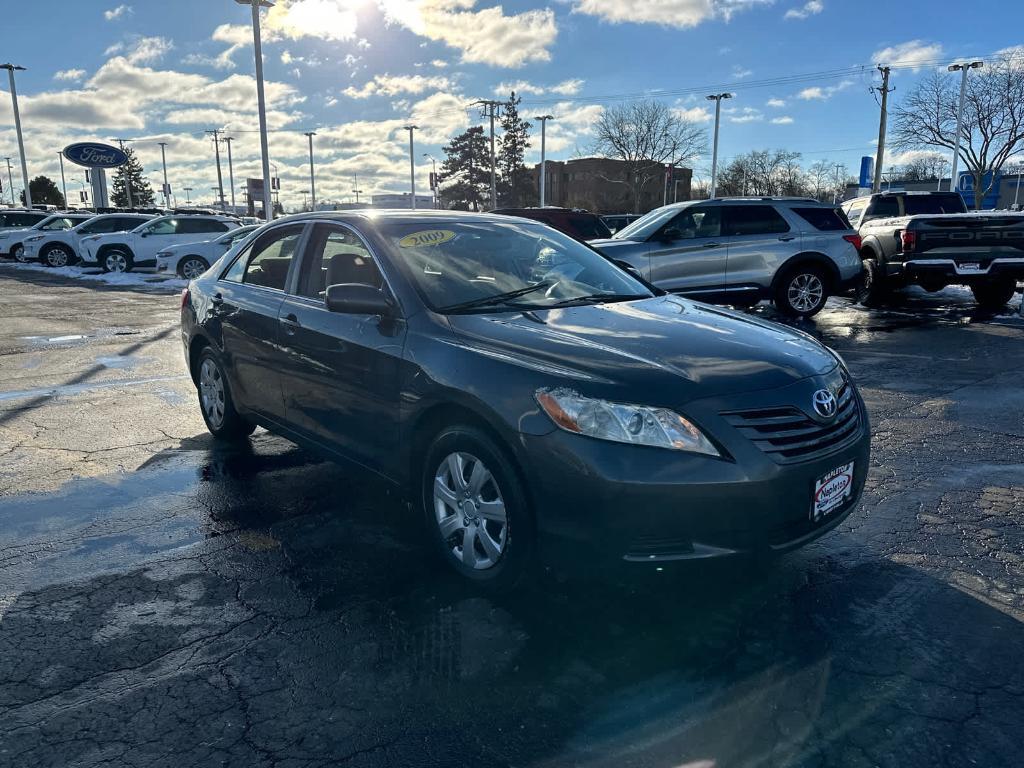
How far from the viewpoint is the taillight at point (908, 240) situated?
12.0 metres

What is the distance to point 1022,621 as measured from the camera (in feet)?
9.98

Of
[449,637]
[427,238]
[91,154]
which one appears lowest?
[449,637]

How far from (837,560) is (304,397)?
9.46ft

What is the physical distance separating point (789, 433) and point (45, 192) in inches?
4363

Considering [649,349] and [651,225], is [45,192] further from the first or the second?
[649,349]

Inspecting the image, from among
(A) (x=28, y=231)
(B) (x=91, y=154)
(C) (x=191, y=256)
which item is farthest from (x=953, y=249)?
(B) (x=91, y=154)

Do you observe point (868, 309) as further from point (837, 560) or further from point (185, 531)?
point (185, 531)

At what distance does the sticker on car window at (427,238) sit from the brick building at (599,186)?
2738 inches

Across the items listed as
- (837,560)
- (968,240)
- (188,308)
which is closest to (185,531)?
(188,308)

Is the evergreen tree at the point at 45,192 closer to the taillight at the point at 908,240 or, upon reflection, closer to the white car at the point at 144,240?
the white car at the point at 144,240

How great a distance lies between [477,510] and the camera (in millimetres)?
3236

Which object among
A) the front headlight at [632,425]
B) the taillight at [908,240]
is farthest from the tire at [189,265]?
the front headlight at [632,425]

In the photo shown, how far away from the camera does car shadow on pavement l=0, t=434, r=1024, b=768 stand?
7.76 feet

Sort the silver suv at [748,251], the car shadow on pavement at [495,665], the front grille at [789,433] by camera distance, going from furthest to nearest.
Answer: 1. the silver suv at [748,251]
2. the front grille at [789,433]
3. the car shadow on pavement at [495,665]
